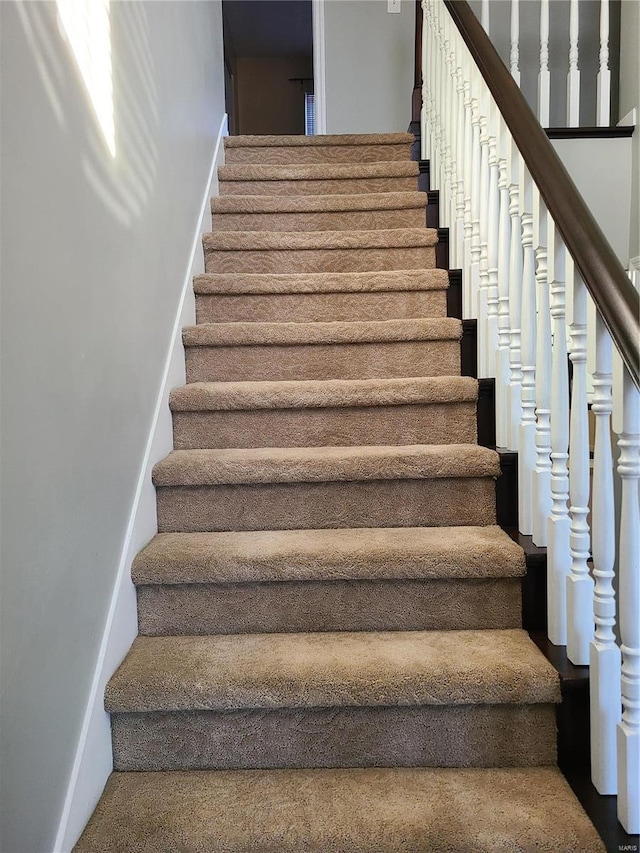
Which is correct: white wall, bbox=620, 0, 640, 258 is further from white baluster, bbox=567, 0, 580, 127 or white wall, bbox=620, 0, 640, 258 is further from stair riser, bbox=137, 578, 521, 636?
stair riser, bbox=137, 578, 521, 636

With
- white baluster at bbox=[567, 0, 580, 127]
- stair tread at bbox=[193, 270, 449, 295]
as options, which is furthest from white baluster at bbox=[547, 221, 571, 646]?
white baluster at bbox=[567, 0, 580, 127]

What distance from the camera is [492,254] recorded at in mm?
1739

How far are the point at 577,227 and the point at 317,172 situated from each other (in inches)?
76.4

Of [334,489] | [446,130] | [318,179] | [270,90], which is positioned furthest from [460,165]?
[270,90]

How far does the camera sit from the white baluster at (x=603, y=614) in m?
1.10

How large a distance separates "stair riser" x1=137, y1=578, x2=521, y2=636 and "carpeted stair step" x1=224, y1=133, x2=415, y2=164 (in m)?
2.30

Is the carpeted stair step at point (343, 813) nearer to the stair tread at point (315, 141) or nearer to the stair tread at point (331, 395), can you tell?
the stair tread at point (331, 395)

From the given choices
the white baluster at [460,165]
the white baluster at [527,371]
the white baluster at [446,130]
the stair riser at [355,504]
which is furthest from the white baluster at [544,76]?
the stair riser at [355,504]

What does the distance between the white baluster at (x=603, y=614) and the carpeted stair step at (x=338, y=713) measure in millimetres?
94

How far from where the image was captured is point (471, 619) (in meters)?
1.40

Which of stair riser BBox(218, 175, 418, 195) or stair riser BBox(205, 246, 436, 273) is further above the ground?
stair riser BBox(218, 175, 418, 195)

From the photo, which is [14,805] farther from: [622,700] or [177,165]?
[177,165]

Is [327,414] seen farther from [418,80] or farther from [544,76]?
[418,80]

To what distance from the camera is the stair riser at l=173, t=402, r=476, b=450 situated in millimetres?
1789
